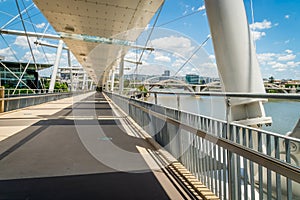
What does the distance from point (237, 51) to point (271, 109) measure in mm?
934

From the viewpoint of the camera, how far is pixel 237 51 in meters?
2.88

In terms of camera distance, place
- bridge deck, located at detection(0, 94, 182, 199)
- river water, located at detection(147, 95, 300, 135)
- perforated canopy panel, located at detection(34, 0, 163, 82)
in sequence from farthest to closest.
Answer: perforated canopy panel, located at detection(34, 0, 163, 82) < bridge deck, located at detection(0, 94, 182, 199) < river water, located at detection(147, 95, 300, 135)

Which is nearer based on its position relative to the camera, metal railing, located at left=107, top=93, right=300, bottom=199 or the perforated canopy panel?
metal railing, located at left=107, top=93, right=300, bottom=199

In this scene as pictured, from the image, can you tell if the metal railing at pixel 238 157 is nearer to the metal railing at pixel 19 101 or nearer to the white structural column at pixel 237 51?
the white structural column at pixel 237 51

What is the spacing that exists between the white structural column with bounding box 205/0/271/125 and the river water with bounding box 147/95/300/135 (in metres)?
0.14

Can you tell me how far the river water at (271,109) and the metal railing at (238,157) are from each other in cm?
32

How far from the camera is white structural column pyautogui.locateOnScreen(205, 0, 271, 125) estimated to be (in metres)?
2.86

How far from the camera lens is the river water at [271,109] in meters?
2.21

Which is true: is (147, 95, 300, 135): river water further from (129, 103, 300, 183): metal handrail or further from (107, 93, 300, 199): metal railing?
(129, 103, 300, 183): metal handrail

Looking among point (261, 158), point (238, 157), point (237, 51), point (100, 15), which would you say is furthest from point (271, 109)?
point (100, 15)

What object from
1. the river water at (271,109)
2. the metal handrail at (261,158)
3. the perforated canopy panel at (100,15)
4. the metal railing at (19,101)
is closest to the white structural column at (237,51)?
the river water at (271,109)

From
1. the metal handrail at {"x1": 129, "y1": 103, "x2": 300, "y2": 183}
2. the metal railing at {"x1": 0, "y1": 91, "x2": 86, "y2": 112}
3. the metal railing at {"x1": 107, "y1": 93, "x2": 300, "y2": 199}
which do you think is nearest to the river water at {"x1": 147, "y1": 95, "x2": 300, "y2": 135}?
the metal railing at {"x1": 107, "y1": 93, "x2": 300, "y2": 199}

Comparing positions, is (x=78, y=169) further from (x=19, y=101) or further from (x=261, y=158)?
(x=19, y=101)

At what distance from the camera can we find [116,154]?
388 centimetres
